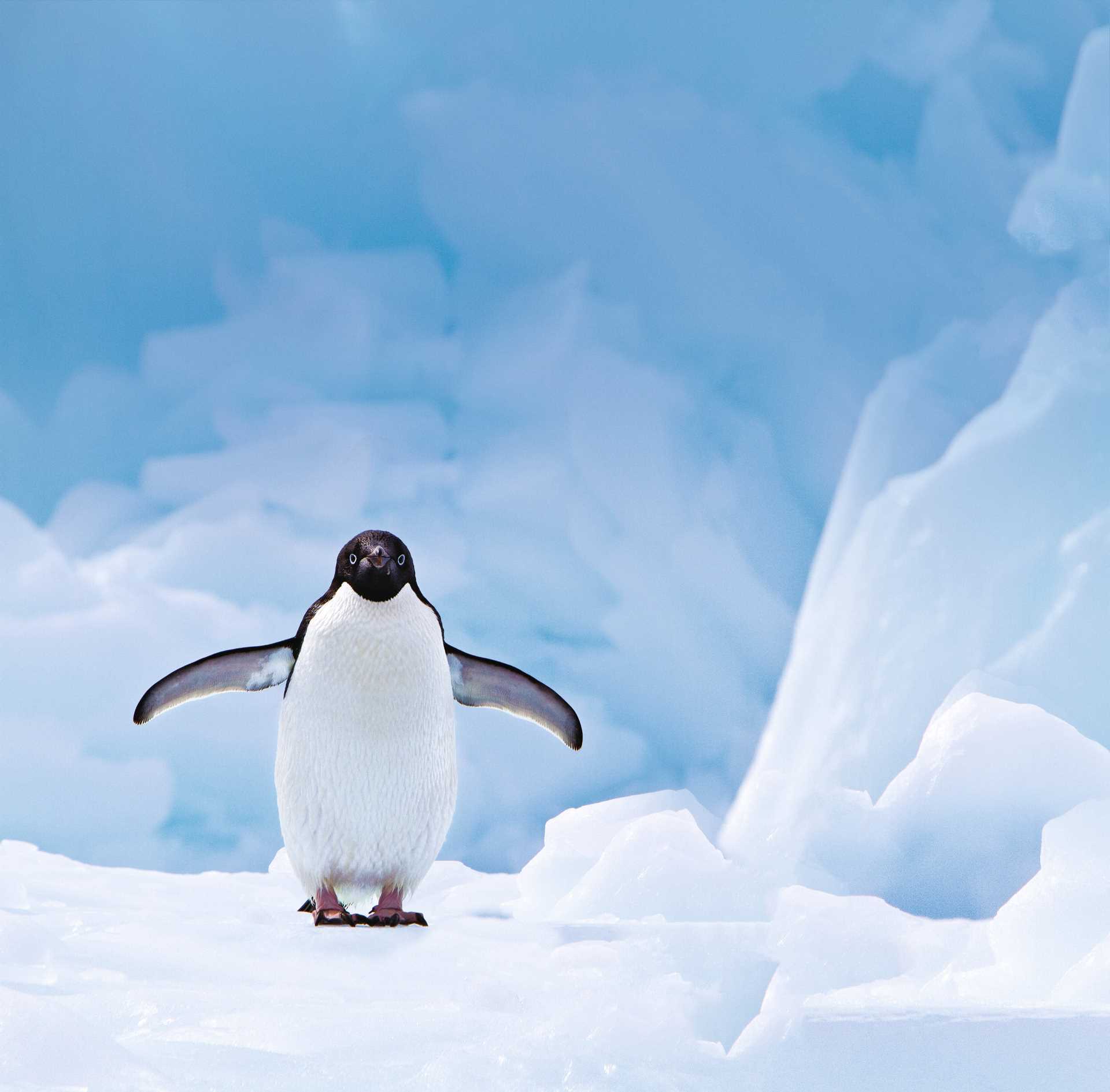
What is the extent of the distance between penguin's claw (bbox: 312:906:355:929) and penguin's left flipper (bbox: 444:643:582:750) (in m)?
0.78

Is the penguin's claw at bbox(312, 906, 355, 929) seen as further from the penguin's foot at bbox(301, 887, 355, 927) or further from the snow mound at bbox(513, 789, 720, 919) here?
the snow mound at bbox(513, 789, 720, 919)

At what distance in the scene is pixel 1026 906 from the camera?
3633 millimetres

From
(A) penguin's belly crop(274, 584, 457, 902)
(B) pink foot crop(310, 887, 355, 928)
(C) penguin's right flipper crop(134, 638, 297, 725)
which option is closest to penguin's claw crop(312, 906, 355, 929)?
(B) pink foot crop(310, 887, 355, 928)

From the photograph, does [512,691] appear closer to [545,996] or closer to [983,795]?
[545,996]

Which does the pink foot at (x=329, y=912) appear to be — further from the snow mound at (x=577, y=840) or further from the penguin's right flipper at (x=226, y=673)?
the snow mound at (x=577, y=840)

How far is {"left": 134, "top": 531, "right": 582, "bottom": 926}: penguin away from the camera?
9.04 feet

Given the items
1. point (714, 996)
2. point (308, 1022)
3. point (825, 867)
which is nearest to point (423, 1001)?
point (308, 1022)

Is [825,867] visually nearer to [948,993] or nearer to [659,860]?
[659,860]

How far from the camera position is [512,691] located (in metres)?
3.27

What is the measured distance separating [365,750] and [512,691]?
0.63m

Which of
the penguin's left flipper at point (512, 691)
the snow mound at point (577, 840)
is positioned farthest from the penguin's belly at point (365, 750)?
the snow mound at point (577, 840)

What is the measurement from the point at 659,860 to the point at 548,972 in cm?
212

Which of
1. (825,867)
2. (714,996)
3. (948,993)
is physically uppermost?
(825,867)

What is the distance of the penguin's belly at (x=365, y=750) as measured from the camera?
9.05 feet
